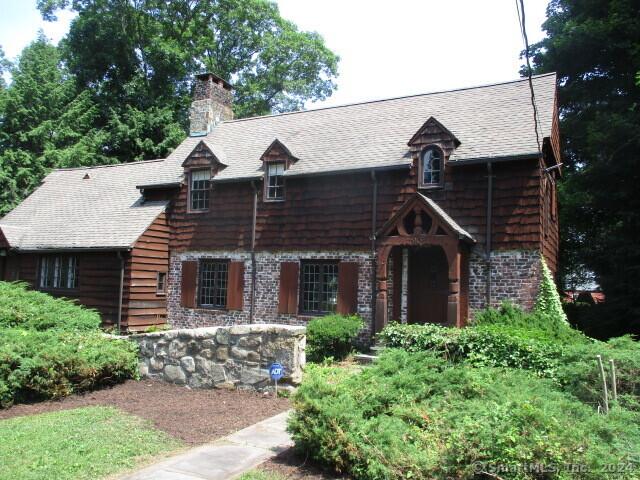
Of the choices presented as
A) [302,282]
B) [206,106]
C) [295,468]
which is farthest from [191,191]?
[295,468]

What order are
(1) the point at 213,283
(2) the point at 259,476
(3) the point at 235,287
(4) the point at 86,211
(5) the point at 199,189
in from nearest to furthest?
1. (2) the point at 259,476
2. (3) the point at 235,287
3. (1) the point at 213,283
4. (5) the point at 199,189
5. (4) the point at 86,211

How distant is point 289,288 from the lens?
16.0 meters

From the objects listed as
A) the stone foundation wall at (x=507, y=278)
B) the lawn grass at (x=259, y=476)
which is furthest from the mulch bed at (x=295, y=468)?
the stone foundation wall at (x=507, y=278)

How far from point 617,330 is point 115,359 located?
54.5 ft

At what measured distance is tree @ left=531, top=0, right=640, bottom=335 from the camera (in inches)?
722

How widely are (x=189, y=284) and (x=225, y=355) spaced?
9246 millimetres

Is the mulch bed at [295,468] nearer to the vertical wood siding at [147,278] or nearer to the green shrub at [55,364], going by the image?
the green shrub at [55,364]

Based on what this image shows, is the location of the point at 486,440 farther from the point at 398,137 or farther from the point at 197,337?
the point at 398,137

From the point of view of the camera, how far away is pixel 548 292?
41.1 ft

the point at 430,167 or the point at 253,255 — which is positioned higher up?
the point at 430,167

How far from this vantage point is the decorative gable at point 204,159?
18078 mm

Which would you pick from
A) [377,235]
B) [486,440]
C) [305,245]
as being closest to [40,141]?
[305,245]

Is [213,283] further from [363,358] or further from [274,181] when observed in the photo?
[363,358]

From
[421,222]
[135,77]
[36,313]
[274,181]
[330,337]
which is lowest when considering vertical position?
[330,337]
